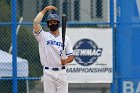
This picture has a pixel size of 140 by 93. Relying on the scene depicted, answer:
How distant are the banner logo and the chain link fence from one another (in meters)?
0.42

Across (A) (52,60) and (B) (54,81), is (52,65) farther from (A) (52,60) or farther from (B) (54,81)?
(B) (54,81)

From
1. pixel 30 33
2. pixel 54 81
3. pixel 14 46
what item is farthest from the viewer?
pixel 30 33

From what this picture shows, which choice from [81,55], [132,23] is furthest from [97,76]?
[132,23]

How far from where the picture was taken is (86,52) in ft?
38.4

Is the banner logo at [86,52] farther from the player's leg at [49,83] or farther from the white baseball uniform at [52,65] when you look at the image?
the player's leg at [49,83]

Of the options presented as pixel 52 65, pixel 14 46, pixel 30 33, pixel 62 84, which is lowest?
pixel 62 84

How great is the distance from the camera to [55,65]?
9969 millimetres

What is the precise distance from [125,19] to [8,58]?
250 cm

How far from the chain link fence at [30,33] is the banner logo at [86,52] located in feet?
1.39

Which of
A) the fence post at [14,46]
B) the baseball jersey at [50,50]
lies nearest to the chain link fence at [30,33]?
the fence post at [14,46]

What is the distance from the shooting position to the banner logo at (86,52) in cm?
1166

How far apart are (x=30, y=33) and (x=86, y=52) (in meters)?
1.25

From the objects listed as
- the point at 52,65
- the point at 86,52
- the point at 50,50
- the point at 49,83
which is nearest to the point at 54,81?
the point at 49,83

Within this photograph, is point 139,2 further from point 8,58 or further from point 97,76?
point 8,58
